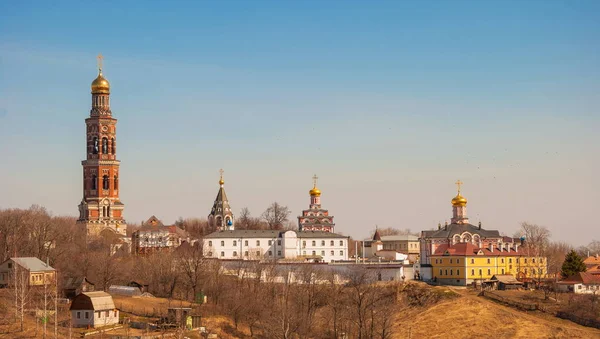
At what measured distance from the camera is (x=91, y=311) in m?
58.0

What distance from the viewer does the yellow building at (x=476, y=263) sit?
8088 cm

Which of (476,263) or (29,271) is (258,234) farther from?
(29,271)

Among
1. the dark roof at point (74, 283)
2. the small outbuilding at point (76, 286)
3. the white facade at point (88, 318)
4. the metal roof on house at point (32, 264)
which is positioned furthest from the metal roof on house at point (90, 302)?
the metal roof on house at point (32, 264)

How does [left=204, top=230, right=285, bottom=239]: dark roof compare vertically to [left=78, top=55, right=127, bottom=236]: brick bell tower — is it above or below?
below

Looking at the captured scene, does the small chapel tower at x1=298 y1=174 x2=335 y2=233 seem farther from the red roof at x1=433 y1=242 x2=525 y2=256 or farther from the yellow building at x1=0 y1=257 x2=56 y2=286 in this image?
the yellow building at x1=0 y1=257 x2=56 y2=286

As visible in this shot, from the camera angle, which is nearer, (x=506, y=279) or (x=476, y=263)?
(x=506, y=279)

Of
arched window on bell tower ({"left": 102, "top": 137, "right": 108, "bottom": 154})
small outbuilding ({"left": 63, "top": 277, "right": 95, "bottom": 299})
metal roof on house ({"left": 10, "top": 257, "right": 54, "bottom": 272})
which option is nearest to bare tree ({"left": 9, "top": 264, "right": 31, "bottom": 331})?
metal roof on house ({"left": 10, "top": 257, "right": 54, "bottom": 272})

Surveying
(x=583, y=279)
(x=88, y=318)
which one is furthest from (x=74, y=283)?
(x=583, y=279)

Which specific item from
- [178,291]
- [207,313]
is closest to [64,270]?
[178,291]

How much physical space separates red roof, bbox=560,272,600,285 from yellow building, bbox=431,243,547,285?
4.57 metres

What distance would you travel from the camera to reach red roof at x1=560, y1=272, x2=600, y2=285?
248 feet

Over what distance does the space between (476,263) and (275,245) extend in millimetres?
20701

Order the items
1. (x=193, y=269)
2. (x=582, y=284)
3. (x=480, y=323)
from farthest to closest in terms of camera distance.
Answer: (x=193, y=269) < (x=582, y=284) < (x=480, y=323)

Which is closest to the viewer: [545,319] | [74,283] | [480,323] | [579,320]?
[480,323]
